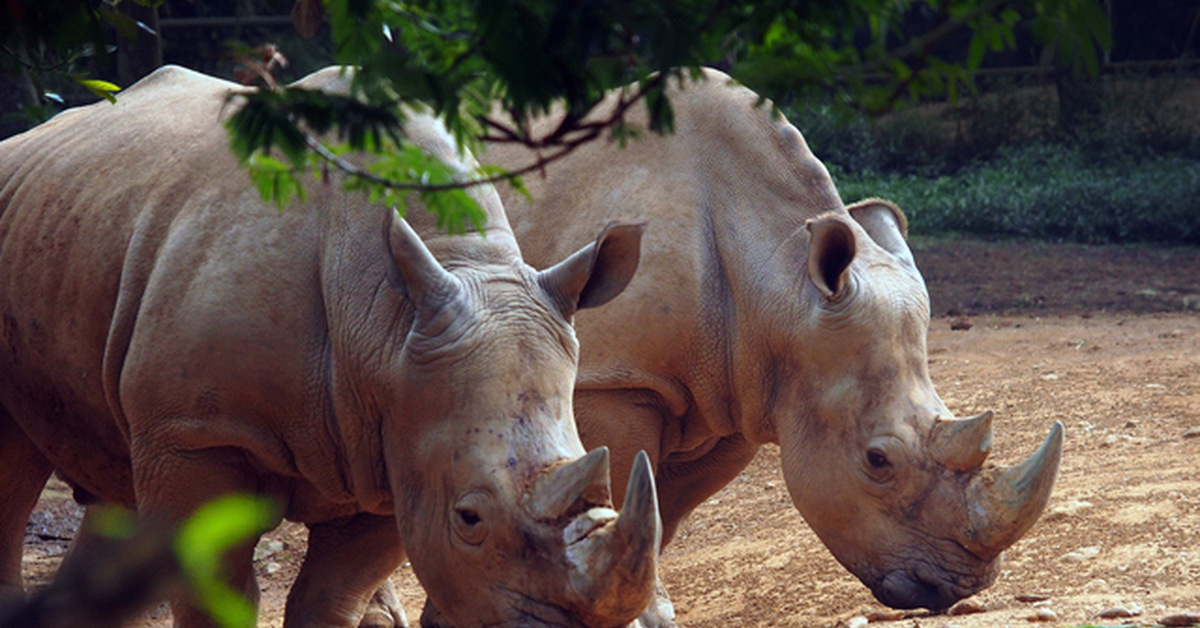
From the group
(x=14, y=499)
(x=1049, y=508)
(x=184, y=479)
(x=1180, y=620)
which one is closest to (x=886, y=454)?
(x=1180, y=620)

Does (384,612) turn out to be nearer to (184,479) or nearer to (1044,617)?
(184,479)

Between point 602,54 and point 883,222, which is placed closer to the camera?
point 602,54

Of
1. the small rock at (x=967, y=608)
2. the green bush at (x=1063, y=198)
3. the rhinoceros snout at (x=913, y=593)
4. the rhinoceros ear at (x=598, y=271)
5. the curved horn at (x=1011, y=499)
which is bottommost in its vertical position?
the green bush at (x=1063, y=198)

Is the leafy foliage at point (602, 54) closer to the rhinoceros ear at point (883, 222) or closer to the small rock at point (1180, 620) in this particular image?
the small rock at point (1180, 620)

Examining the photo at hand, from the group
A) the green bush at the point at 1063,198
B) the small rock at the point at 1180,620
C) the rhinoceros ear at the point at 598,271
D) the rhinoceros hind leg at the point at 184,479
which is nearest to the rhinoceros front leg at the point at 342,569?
the rhinoceros hind leg at the point at 184,479

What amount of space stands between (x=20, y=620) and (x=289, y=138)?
0.91 meters

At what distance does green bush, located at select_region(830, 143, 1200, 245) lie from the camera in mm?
12961

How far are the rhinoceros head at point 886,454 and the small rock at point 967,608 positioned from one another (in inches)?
5.9

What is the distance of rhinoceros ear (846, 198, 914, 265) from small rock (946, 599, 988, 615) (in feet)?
3.95

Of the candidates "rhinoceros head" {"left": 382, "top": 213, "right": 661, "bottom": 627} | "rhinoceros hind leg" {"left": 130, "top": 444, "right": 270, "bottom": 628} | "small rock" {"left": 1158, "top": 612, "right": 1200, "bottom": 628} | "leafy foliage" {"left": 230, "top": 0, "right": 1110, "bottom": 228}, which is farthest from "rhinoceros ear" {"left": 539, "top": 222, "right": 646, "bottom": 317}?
"small rock" {"left": 1158, "top": 612, "right": 1200, "bottom": 628}

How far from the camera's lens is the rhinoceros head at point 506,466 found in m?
3.03

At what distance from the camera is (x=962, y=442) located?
410cm

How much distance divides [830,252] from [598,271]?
3.34ft

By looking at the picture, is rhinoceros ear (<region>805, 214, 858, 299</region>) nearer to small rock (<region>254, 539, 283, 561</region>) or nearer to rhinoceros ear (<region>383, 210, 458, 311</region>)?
rhinoceros ear (<region>383, 210, 458, 311</region>)
